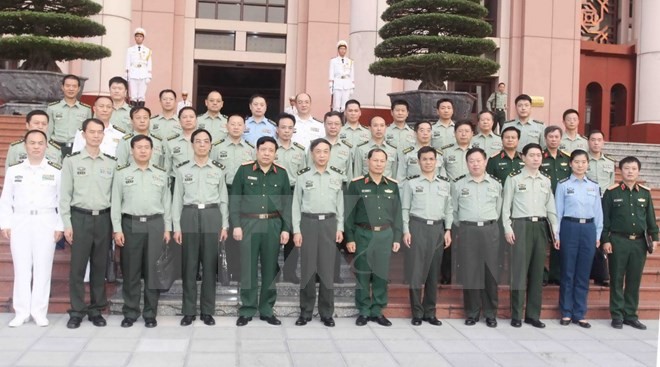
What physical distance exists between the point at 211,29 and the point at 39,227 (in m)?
10.5

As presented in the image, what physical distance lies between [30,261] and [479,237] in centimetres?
416

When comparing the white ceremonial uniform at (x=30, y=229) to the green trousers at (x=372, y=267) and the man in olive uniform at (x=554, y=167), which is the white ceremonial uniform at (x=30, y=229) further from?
the man in olive uniform at (x=554, y=167)

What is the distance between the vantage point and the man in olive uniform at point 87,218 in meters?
5.76

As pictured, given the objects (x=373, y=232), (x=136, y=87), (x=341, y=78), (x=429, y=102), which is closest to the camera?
(x=373, y=232)

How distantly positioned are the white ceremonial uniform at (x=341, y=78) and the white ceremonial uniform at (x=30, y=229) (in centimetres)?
625

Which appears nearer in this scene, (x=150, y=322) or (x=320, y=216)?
(x=150, y=322)

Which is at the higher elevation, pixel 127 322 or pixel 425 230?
pixel 425 230

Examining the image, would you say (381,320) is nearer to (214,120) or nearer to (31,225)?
(214,120)

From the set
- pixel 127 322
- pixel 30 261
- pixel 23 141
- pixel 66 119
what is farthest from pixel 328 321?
pixel 66 119

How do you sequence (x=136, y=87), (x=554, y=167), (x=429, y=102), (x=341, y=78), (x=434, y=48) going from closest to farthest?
(x=554, y=167)
(x=434, y=48)
(x=429, y=102)
(x=341, y=78)
(x=136, y=87)

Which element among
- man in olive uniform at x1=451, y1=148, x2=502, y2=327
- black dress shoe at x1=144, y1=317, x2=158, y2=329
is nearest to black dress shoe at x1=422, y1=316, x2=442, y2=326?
man in olive uniform at x1=451, y1=148, x2=502, y2=327

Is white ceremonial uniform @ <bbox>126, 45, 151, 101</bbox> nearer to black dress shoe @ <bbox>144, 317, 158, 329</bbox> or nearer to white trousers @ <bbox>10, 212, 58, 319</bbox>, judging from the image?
white trousers @ <bbox>10, 212, 58, 319</bbox>

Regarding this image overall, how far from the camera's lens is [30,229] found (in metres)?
5.77

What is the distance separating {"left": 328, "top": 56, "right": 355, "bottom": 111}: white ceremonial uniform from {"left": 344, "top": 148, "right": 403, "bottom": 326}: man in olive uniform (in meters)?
5.22
